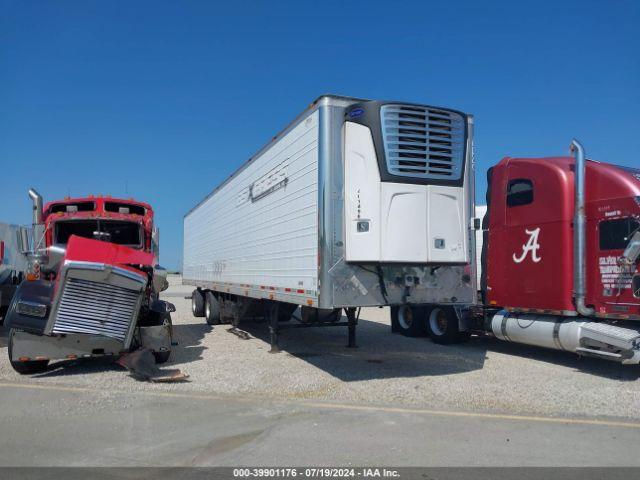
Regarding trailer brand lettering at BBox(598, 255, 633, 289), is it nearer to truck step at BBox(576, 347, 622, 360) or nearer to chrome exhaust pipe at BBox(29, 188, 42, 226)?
truck step at BBox(576, 347, 622, 360)

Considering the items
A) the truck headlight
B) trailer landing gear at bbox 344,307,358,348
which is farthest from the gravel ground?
the truck headlight

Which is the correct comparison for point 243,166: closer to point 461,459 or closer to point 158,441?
point 158,441

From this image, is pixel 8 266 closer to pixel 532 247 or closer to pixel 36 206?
pixel 36 206

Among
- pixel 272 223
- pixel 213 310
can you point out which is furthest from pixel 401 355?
pixel 213 310

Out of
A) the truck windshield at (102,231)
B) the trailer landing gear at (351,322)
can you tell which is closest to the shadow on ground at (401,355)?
the trailer landing gear at (351,322)

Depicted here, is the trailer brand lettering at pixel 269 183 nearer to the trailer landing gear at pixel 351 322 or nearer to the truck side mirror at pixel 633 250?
the trailer landing gear at pixel 351 322

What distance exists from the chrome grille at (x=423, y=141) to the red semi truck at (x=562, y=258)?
180cm

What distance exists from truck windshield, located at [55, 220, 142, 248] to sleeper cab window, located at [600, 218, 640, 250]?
28.2 ft

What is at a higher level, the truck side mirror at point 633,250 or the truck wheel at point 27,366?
the truck side mirror at point 633,250

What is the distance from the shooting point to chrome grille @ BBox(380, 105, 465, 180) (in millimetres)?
7828

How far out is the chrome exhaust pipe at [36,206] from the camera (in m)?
10.1

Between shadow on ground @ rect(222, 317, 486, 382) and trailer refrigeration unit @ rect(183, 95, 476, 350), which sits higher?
trailer refrigeration unit @ rect(183, 95, 476, 350)

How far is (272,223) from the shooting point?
1009 centimetres

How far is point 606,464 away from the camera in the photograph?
5.05 m
